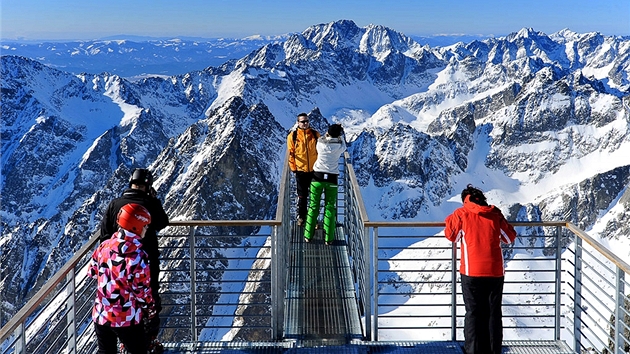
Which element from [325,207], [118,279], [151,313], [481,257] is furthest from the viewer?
[325,207]

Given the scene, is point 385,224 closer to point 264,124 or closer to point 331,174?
point 331,174

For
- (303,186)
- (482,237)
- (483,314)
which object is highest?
(303,186)

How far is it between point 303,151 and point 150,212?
5.44 meters

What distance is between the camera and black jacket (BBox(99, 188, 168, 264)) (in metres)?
6.46

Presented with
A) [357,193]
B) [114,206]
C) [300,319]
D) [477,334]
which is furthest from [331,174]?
[114,206]

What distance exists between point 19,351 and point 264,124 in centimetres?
17764

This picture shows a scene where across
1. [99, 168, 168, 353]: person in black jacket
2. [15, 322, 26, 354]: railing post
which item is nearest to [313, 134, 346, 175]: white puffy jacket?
[99, 168, 168, 353]: person in black jacket

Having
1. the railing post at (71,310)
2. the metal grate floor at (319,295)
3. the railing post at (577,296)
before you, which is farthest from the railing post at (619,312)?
the railing post at (71,310)

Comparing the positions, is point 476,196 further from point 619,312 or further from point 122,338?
point 122,338

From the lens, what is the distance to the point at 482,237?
716 centimetres

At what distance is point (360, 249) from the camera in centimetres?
934

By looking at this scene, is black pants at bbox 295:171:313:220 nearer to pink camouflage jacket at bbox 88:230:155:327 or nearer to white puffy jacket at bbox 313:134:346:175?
white puffy jacket at bbox 313:134:346:175

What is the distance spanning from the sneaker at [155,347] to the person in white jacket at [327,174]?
4.57 meters

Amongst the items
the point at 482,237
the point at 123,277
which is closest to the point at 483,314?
the point at 482,237
